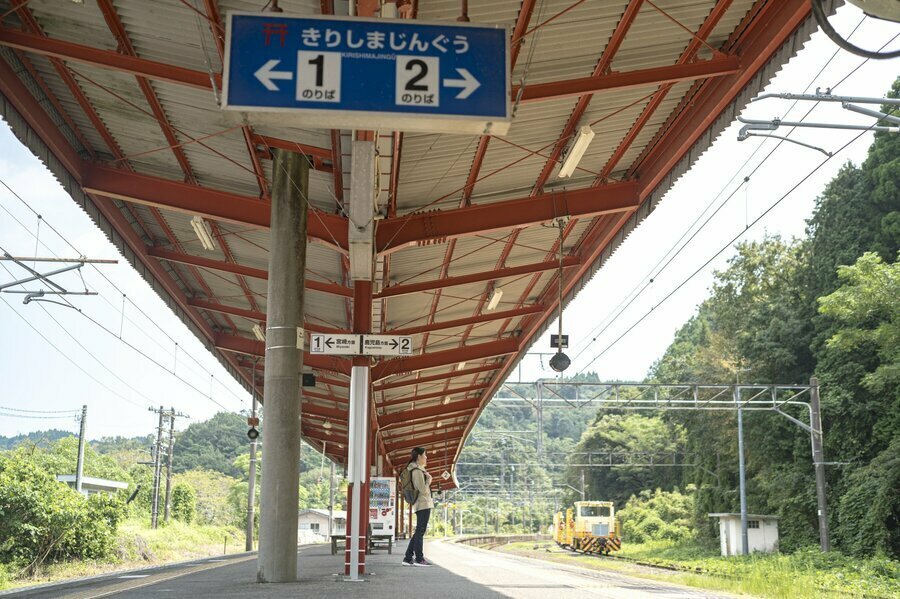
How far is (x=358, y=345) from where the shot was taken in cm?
1348

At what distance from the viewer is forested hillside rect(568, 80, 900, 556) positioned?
29203 millimetres

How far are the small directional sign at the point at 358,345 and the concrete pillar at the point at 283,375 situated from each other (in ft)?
1.52

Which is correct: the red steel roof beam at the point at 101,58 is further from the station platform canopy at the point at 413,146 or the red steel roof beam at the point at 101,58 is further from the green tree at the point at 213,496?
the green tree at the point at 213,496

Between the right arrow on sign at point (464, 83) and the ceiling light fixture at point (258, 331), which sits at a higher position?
the ceiling light fixture at point (258, 331)

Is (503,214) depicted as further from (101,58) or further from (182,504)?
(182,504)

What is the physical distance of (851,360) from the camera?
115 feet

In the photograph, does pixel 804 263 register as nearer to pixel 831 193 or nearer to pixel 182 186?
pixel 831 193

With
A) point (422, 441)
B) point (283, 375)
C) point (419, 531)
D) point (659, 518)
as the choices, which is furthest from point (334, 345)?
point (659, 518)

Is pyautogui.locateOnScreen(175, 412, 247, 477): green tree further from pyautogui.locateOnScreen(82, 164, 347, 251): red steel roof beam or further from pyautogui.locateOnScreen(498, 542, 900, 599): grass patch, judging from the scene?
pyautogui.locateOnScreen(82, 164, 347, 251): red steel roof beam

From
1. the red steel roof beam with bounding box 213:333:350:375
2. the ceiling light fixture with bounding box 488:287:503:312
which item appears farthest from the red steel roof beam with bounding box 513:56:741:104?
the red steel roof beam with bounding box 213:333:350:375

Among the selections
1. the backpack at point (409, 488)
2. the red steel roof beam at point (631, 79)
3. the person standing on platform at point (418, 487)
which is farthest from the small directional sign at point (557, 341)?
the red steel roof beam at point (631, 79)

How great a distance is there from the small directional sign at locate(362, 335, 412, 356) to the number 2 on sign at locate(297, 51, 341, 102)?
7.37 m

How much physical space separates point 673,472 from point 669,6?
5889 centimetres

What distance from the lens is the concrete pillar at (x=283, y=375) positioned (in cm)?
1234
